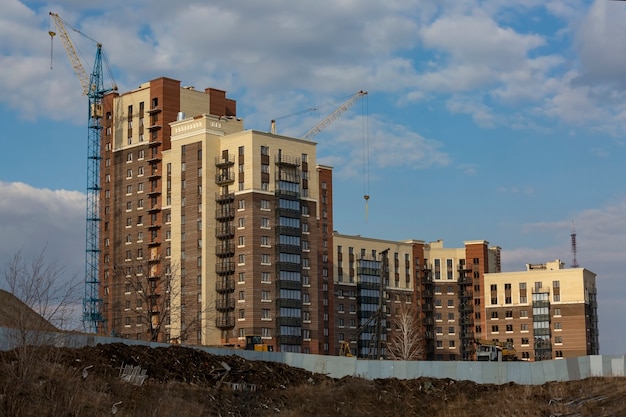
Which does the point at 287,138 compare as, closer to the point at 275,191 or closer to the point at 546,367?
the point at 275,191

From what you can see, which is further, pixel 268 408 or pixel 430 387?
pixel 430 387

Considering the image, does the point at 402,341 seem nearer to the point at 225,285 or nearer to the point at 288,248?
the point at 288,248

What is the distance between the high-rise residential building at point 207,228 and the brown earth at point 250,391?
2504 inches

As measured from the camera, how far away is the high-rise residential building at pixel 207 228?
463ft

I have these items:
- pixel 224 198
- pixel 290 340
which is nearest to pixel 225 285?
pixel 290 340

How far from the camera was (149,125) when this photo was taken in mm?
158000

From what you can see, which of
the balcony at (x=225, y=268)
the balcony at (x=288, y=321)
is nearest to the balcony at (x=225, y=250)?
the balcony at (x=225, y=268)

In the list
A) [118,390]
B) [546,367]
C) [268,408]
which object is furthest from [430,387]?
[118,390]

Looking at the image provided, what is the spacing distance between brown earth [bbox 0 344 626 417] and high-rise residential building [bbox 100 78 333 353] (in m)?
63.6

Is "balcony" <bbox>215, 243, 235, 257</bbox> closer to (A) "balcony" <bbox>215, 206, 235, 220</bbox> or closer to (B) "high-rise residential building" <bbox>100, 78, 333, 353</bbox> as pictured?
(B) "high-rise residential building" <bbox>100, 78, 333, 353</bbox>

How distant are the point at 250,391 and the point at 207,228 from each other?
79167 millimetres

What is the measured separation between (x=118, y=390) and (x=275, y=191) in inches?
3516

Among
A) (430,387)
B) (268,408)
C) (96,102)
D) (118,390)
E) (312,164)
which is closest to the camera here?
(118,390)

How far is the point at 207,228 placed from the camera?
14475 cm
